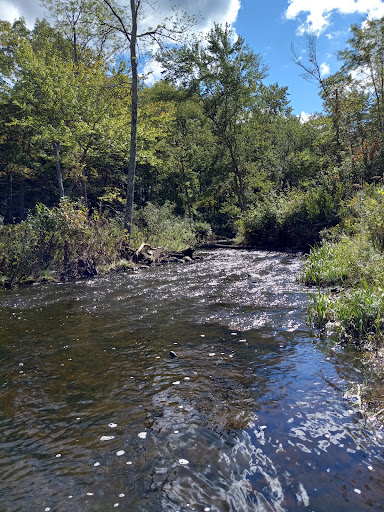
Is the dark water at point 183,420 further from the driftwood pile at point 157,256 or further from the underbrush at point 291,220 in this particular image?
the underbrush at point 291,220

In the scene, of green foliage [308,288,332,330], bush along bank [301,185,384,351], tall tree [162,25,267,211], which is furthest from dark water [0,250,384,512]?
tall tree [162,25,267,211]

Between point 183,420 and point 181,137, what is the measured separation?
30.8 m

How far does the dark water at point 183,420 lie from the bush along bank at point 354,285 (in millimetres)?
542

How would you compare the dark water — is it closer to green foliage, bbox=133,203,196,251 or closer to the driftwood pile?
the driftwood pile

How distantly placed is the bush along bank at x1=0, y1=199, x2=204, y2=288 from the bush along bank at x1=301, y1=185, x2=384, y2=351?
826 cm

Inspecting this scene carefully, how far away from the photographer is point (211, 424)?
3502 millimetres

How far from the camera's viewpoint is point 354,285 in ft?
22.9

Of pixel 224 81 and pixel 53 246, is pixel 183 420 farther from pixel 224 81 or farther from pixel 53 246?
pixel 224 81

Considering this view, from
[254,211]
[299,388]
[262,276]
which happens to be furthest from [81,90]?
[299,388]

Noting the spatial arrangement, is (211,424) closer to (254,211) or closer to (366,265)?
(366,265)

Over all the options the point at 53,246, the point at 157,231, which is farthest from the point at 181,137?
the point at 53,246

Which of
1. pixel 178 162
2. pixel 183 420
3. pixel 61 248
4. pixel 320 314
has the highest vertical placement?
pixel 178 162

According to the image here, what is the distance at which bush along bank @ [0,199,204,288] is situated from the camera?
11852 mm

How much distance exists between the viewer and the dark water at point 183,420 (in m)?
2.64
